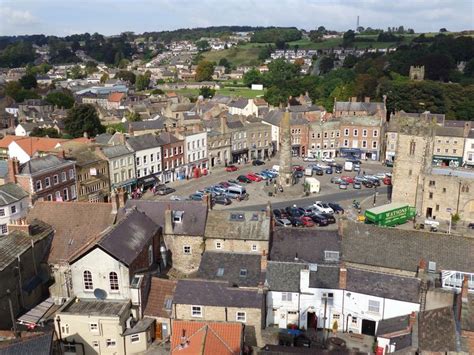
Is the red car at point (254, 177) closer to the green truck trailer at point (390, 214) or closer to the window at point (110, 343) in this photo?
the green truck trailer at point (390, 214)

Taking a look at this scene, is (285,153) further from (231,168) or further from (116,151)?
(116,151)

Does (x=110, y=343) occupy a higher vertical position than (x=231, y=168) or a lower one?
lower

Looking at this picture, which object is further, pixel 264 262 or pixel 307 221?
pixel 307 221

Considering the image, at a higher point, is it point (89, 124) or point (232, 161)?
point (89, 124)

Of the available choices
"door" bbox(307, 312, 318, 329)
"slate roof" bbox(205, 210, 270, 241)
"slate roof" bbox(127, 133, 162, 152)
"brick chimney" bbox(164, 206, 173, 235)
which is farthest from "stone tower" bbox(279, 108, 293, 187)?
"door" bbox(307, 312, 318, 329)

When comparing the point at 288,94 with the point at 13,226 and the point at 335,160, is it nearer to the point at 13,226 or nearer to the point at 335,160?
the point at 335,160

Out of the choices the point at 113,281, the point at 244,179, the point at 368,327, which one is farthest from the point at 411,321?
the point at 244,179

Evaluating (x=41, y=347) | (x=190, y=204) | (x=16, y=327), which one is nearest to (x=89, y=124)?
(x=190, y=204)
